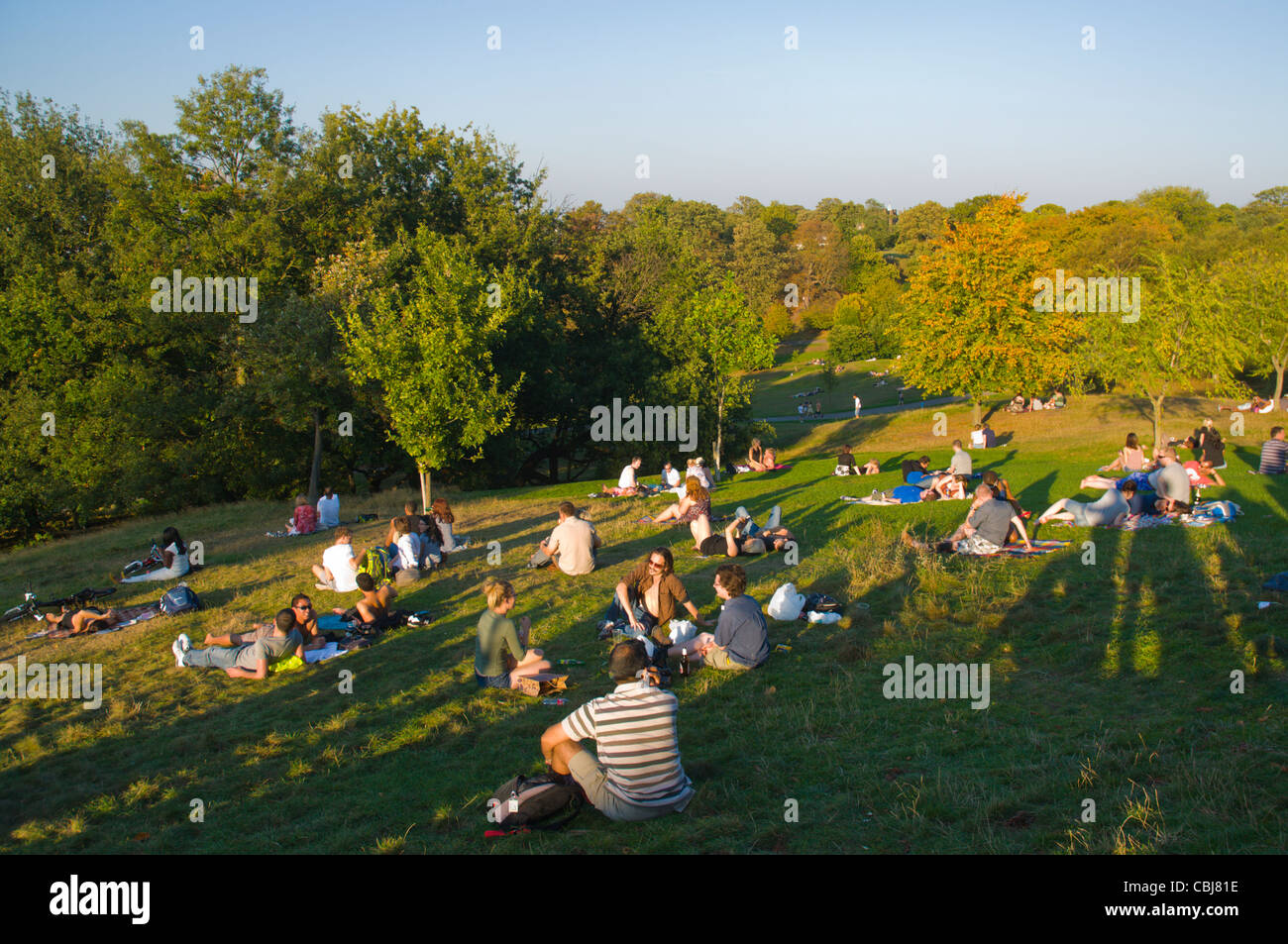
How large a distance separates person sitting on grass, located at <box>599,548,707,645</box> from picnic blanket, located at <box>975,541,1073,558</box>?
211 inches

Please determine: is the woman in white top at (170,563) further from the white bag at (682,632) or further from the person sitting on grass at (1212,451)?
the person sitting on grass at (1212,451)

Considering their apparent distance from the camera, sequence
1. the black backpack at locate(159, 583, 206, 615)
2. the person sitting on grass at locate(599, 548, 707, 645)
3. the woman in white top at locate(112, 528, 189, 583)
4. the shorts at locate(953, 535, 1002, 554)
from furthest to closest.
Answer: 1. the woman in white top at locate(112, 528, 189, 583)
2. the black backpack at locate(159, 583, 206, 615)
3. the shorts at locate(953, 535, 1002, 554)
4. the person sitting on grass at locate(599, 548, 707, 645)

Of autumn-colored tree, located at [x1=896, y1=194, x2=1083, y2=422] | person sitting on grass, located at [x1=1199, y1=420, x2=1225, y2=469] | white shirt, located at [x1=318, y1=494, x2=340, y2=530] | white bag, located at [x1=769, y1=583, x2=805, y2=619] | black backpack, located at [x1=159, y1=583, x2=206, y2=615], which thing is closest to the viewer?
white bag, located at [x1=769, y1=583, x2=805, y2=619]

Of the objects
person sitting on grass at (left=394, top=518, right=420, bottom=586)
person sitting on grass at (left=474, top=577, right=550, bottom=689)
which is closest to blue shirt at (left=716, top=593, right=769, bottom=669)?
person sitting on grass at (left=474, top=577, right=550, bottom=689)

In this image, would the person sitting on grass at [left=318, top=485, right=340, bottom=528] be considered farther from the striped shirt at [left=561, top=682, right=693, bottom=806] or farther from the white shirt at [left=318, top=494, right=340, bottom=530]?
the striped shirt at [left=561, top=682, right=693, bottom=806]

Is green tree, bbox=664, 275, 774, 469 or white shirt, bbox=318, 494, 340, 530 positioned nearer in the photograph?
white shirt, bbox=318, 494, 340, 530

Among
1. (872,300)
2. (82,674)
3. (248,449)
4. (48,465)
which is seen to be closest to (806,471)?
(82,674)

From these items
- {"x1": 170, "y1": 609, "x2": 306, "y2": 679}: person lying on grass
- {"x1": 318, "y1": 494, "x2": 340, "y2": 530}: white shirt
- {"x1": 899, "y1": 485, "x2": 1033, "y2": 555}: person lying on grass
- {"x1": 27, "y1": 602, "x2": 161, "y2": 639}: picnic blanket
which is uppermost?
{"x1": 899, "y1": 485, "x2": 1033, "y2": 555}: person lying on grass

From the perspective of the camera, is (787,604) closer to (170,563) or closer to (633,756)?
(633,756)

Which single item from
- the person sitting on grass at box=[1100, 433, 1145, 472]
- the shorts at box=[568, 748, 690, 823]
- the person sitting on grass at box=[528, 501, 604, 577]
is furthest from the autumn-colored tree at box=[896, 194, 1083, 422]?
the shorts at box=[568, 748, 690, 823]

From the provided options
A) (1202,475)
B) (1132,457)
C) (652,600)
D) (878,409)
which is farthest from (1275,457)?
(878,409)

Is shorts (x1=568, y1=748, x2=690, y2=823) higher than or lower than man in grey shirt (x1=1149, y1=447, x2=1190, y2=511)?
lower

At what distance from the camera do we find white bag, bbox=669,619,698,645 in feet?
33.3

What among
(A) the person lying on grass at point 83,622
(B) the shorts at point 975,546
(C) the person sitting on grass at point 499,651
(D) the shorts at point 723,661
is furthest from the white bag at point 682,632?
(A) the person lying on grass at point 83,622
